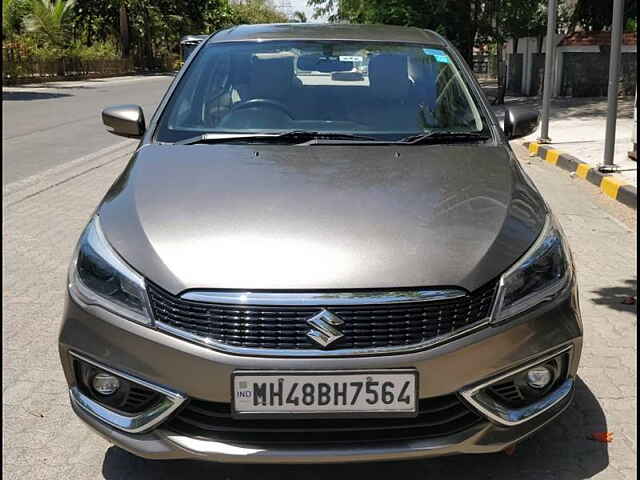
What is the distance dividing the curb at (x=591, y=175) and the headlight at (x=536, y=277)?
19.0 feet

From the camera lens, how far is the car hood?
256cm

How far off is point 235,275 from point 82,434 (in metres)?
1.25

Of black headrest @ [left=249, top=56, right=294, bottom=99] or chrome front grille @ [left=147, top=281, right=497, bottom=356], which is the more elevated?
black headrest @ [left=249, top=56, right=294, bottom=99]

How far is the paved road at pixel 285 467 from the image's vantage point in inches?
118

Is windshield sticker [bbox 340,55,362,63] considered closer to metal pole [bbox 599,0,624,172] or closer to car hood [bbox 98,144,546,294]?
car hood [bbox 98,144,546,294]

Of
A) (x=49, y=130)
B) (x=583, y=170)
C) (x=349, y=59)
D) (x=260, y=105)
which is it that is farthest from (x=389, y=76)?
(x=49, y=130)

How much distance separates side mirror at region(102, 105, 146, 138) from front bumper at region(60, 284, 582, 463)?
5.84ft

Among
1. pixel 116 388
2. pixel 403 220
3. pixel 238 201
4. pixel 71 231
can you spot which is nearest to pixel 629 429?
pixel 403 220

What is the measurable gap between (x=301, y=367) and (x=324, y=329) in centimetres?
13

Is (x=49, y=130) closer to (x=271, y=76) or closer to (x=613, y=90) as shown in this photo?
(x=613, y=90)

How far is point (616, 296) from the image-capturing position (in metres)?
5.26

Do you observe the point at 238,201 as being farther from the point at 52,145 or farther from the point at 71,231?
the point at 52,145

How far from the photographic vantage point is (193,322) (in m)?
A: 2.52

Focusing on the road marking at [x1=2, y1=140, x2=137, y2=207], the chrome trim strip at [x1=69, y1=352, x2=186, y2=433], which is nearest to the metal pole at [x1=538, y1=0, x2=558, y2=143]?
the road marking at [x1=2, y1=140, x2=137, y2=207]
